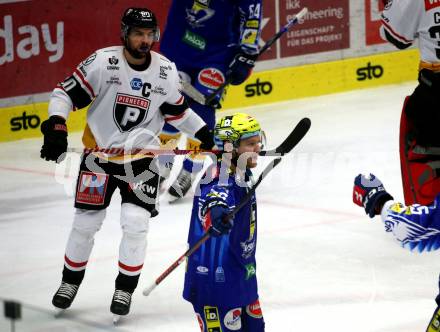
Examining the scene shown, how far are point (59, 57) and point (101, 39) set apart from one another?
366 mm

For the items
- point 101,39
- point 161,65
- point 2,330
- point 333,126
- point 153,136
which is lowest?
point 333,126

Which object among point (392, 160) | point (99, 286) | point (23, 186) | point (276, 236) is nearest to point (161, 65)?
point (99, 286)

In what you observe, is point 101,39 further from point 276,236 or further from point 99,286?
point 99,286

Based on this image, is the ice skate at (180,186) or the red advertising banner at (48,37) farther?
the red advertising banner at (48,37)

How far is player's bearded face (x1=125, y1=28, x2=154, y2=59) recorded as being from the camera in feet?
15.9

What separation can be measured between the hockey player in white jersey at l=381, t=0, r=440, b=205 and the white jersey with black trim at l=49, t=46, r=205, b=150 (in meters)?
1.11

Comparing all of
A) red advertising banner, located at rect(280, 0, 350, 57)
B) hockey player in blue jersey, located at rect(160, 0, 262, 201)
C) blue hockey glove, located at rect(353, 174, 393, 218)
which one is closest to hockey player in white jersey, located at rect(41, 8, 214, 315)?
blue hockey glove, located at rect(353, 174, 393, 218)

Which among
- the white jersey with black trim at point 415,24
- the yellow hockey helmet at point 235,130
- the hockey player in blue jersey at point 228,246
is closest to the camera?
the hockey player in blue jersey at point 228,246

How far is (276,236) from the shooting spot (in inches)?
239

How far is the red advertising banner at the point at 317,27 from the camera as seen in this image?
9469 millimetres

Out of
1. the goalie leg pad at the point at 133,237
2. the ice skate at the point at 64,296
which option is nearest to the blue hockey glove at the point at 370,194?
the goalie leg pad at the point at 133,237

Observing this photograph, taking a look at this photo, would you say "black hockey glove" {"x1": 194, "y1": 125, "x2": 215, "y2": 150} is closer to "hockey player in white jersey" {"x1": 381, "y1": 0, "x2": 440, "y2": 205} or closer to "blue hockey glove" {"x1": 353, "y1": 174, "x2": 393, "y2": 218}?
"hockey player in white jersey" {"x1": 381, "y1": 0, "x2": 440, "y2": 205}

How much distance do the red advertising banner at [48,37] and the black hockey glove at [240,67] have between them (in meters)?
1.95

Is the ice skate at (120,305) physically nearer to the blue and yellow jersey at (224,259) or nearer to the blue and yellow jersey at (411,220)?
the blue and yellow jersey at (224,259)
